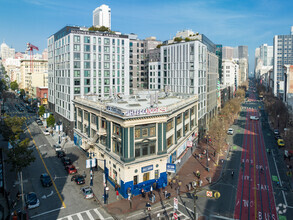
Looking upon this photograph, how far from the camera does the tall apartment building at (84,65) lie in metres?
81.7

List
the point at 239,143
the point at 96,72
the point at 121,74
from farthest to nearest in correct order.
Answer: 1. the point at 121,74
2. the point at 96,72
3. the point at 239,143

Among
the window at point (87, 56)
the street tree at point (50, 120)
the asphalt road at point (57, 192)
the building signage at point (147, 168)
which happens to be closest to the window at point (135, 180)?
the building signage at point (147, 168)

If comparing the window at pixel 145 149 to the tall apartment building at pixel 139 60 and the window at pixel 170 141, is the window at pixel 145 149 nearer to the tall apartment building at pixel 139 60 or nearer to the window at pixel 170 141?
the window at pixel 170 141

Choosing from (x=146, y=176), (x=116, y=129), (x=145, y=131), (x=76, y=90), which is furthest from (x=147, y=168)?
(x=76, y=90)

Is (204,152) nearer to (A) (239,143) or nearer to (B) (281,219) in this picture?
(A) (239,143)

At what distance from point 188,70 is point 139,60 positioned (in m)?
51.2

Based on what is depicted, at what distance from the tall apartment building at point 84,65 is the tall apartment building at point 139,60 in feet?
110

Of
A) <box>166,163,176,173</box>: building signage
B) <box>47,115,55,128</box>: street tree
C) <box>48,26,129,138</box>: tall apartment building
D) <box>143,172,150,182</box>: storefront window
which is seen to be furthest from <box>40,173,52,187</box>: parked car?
<box>47,115,55,128</box>: street tree

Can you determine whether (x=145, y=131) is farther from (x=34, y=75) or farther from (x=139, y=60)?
(x=34, y=75)

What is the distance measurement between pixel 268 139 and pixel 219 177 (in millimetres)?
42535

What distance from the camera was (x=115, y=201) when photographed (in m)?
42.8

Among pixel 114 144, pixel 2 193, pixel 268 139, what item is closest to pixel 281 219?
pixel 114 144

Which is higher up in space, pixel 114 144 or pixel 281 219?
pixel 114 144

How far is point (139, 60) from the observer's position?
129875mm
